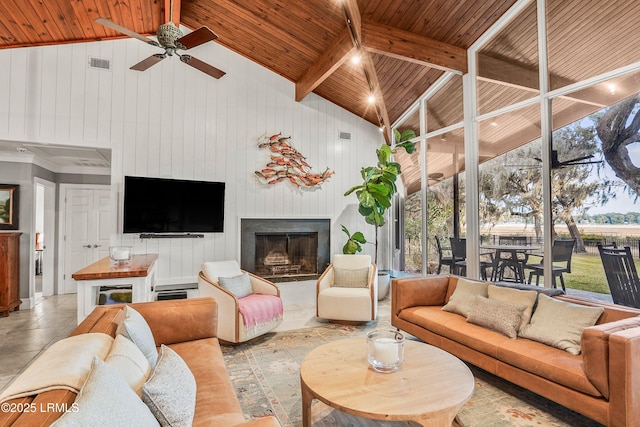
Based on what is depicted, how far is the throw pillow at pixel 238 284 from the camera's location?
3.87 metres

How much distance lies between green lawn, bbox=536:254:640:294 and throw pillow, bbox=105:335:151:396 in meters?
3.89

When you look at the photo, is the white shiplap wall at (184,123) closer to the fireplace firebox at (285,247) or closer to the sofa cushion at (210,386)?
the fireplace firebox at (285,247)

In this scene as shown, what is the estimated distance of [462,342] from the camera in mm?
2828

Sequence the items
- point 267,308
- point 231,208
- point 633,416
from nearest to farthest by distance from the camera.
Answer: point 633,416 → point 267,308 → point 231,208

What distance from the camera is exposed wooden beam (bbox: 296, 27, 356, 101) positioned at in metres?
4.02

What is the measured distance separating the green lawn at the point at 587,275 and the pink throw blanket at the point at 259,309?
3.13m

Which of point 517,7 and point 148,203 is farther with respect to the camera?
point 148,203

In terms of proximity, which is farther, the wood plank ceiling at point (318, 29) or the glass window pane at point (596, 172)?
the wood plank ceiling at point (318, 29)

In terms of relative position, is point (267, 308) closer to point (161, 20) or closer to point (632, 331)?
point (632, 331)

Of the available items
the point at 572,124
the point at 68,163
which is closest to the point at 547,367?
the point at 572,124

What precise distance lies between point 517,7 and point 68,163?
7.07 metres

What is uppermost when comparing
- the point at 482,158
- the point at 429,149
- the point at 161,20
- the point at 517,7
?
the point at 161,20

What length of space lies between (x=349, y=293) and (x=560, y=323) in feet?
7.43

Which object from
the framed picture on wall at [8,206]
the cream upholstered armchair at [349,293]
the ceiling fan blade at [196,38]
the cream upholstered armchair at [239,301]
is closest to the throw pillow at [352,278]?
the cream upholstered armchair at [349,293]
